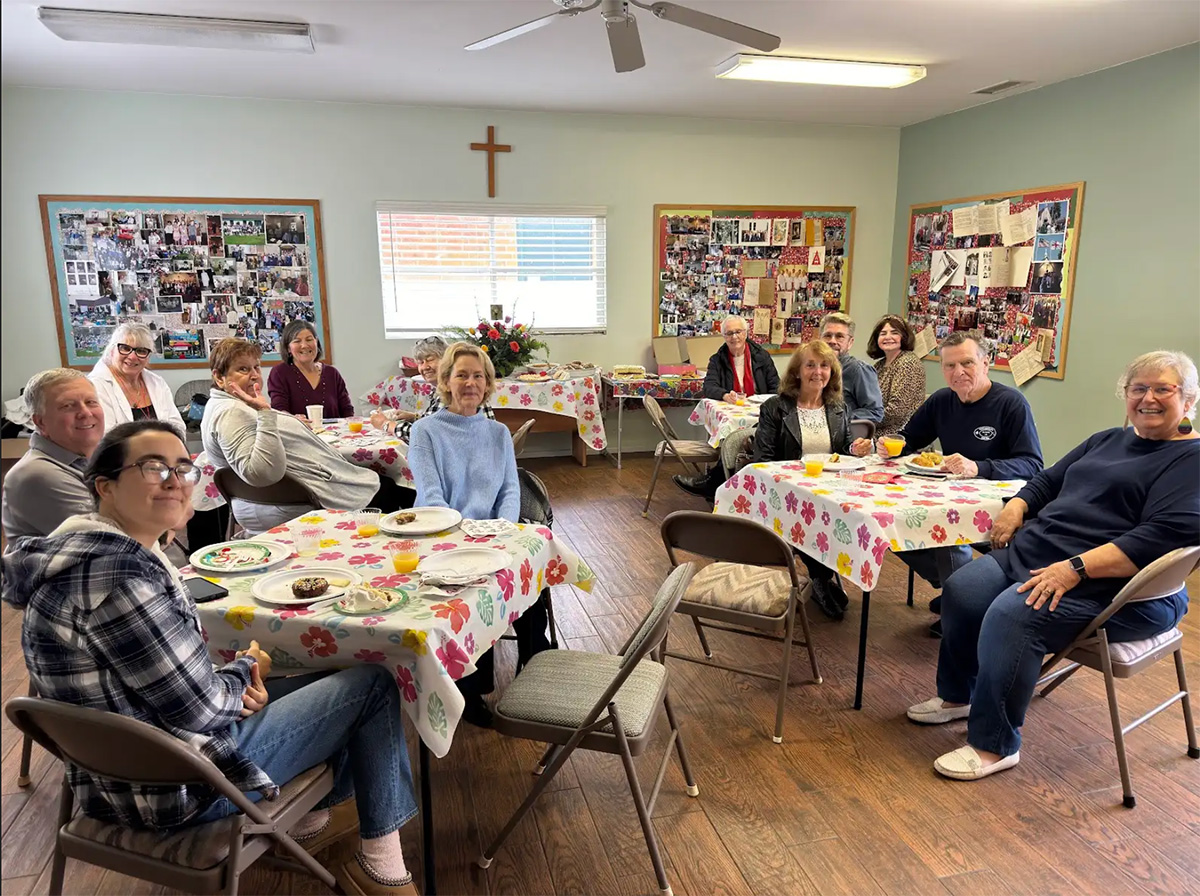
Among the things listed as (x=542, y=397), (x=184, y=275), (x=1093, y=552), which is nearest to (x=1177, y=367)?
(x=1093, y=552)

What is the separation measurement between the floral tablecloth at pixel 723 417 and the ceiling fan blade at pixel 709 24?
6.02ft

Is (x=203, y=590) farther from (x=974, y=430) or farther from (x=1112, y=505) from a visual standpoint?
(x=974, y=430)

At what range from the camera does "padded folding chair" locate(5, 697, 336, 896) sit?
130cm

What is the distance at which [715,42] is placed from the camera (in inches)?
165

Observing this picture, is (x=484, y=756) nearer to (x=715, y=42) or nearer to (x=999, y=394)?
(x=999, y=394)

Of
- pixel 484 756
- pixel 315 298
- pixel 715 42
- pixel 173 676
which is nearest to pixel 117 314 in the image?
pixel 315 298

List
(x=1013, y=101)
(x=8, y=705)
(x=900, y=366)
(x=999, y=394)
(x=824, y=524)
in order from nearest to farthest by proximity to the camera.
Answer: (x=8, y=705) → (x=824, y=524) → (x=999, y=394) → (x=900, y=366) → (x=1013, y=101)

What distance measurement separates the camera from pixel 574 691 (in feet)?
6.34

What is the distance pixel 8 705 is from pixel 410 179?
5.23 metres

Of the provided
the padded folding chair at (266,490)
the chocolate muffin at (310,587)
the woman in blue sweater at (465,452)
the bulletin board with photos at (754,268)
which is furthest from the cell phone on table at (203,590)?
the bulletin board with photos at (754,268)

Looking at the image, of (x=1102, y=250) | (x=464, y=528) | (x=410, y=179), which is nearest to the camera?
(x=464, y=528)

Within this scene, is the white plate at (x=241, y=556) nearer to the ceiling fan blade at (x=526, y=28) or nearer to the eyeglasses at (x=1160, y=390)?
the ceiling fan blade at (x=526, y=28)

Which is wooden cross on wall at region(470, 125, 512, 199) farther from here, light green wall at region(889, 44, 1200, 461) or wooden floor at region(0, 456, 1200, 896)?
wooden floor at region(0, 456, 1200, 896)

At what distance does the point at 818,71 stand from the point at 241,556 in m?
4.32
